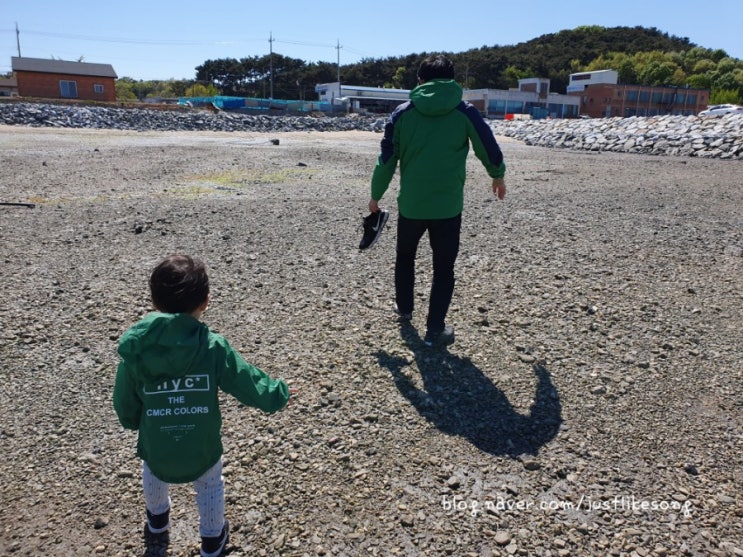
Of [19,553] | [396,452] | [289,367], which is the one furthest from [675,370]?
[19,553]

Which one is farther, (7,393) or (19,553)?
(7,393)

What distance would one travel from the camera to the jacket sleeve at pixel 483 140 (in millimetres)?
4109

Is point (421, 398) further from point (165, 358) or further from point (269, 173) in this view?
point (269, 173)

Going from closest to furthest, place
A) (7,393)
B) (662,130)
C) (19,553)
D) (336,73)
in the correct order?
(19,553), (7,393), (662,130), (336,73)

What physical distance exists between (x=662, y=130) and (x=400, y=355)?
30773mm

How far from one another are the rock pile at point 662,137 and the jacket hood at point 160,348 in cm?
2577

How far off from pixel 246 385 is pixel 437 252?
2.44 metres

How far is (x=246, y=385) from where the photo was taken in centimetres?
229

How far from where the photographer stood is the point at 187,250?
7250 mm

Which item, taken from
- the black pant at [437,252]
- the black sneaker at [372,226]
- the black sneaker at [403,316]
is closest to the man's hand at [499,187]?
the black pant at [437,252]

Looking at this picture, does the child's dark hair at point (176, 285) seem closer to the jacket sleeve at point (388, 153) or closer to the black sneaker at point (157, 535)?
the black sneaker at point (157, 535)

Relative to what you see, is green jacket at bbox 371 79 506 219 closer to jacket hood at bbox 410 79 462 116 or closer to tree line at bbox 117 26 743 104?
jacket hood at bbox 410 79 462 116

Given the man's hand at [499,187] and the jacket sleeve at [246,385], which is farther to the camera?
the man's hand at [499,187]

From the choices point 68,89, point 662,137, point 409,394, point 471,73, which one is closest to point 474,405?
point 409,394
